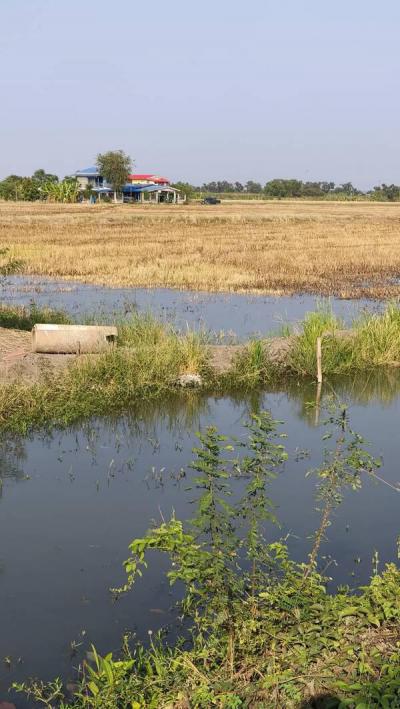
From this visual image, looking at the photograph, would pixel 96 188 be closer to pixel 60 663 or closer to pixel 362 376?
pixel 362 376

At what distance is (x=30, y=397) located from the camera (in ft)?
31.1

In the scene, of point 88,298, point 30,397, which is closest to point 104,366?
point 30,397

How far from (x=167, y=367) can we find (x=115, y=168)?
242 ft

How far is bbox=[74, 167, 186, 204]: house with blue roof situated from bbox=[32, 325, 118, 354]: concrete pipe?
69466 mm

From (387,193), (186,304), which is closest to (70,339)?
(186,304)

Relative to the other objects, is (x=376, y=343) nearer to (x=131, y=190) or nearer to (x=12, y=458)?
(x=12, y=458)

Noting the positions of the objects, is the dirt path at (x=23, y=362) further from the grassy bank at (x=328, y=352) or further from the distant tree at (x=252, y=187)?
the distant tree at (x=252, y=187)

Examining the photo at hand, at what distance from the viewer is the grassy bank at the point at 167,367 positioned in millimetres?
9461

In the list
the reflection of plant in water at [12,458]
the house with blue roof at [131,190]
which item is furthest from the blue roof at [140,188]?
the reflection of plant in water at [12,458]

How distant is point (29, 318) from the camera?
13953mm

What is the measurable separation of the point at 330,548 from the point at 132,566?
2331 millimetres

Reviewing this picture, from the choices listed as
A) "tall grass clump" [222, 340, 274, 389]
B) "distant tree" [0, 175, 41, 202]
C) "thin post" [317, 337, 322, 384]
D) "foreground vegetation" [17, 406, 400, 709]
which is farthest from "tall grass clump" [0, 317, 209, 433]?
"distant tree" [0, 175, 41, 202]

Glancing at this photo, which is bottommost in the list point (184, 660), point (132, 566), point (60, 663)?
point (60, 663)

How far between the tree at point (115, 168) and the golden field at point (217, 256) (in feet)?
137
